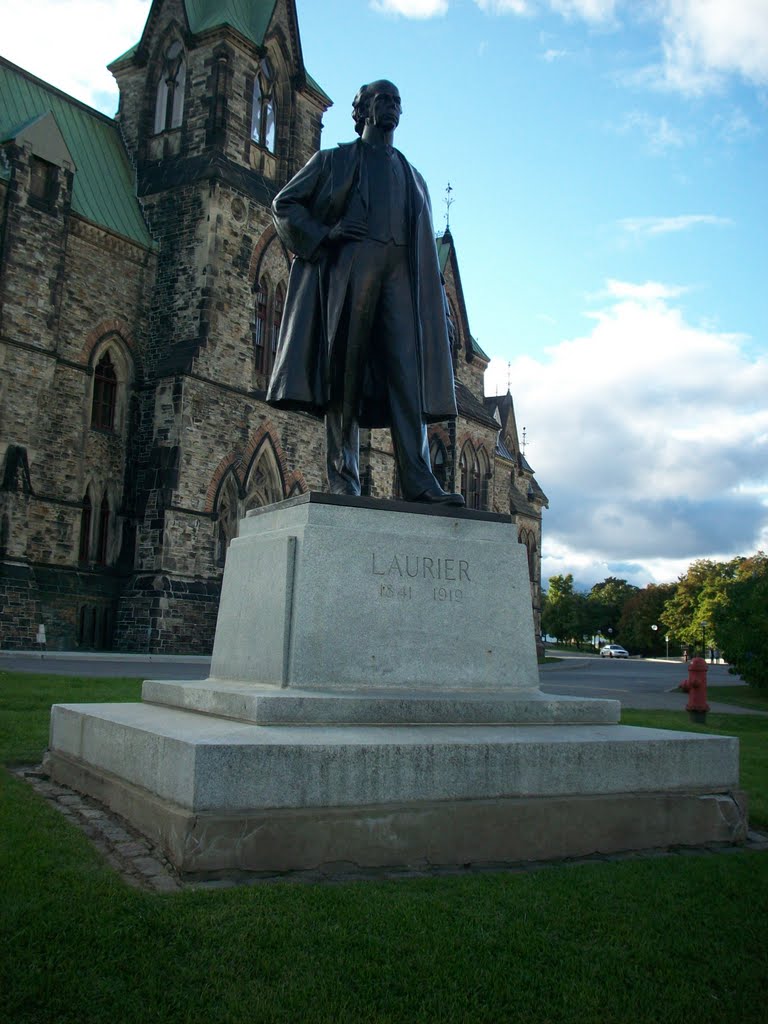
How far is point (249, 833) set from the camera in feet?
13.4

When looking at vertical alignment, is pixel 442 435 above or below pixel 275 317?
below

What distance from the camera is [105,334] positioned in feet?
86.8

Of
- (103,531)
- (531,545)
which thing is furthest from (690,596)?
(103,531)

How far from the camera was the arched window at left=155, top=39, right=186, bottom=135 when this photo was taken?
97.0 feet

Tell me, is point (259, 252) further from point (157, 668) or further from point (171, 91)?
point (157, 668)

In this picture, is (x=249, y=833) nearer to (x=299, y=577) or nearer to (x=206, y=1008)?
(x=206, y=1008)

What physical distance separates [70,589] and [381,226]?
19.6m

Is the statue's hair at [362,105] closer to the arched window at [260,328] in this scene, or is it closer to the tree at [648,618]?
the arched window at [260,328]

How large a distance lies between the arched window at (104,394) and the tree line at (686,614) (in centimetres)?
1740

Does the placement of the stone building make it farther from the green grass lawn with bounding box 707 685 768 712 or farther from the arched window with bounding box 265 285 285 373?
the green grass lawn with bounding box 707 685 768 712

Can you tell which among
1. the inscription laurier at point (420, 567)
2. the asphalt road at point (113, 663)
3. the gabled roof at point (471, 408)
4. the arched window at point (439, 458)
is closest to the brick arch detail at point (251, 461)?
the asphalt road at point (113, 663)

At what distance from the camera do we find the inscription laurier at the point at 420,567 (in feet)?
18.2

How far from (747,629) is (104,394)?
1823 cm

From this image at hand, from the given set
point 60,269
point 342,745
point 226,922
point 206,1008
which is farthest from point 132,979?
point 60,269
